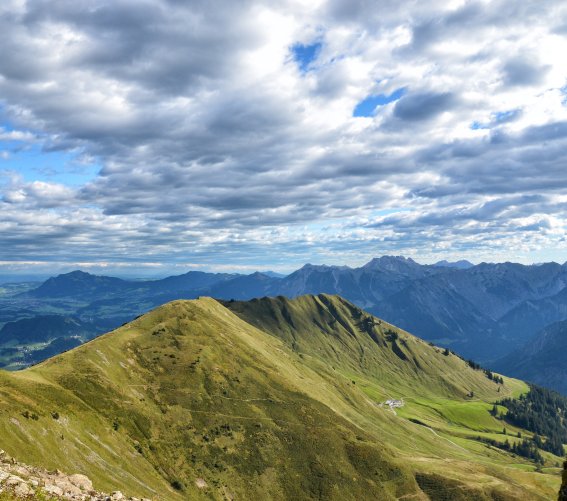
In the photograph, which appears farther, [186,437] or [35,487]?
[186,437]

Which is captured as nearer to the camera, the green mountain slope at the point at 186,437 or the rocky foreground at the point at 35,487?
the rocky foreground at the point at 35,487

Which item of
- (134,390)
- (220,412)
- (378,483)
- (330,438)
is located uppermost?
(134,390)

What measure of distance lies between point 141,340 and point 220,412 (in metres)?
53.3

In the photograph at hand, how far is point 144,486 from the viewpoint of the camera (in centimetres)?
10738

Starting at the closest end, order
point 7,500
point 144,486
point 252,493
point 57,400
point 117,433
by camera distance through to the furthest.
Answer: point 7,500, point 144,486, point 57,400, point 117,433, point 252,493

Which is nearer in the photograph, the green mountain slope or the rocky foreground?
the rocky foreground

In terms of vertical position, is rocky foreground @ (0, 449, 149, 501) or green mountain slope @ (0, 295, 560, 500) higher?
rocky foreground @ (0, 449, 149, 501)

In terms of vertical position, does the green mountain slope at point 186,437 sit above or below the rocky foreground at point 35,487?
below

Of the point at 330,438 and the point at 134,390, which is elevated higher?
the point at 134,390

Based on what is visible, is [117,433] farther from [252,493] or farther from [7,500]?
[7,500]

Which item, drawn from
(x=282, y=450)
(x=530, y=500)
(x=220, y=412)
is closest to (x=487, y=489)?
(x=530, y=500)

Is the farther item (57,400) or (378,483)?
(378,483)

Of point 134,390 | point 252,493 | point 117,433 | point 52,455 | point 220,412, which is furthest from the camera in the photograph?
point 220,412

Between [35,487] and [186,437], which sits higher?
[35,487]
